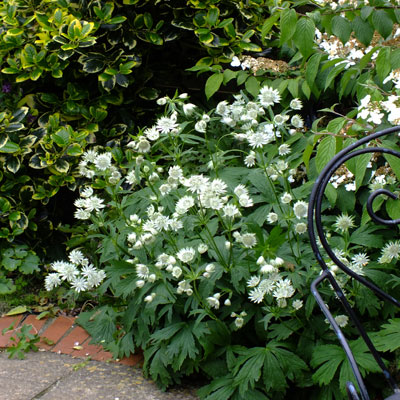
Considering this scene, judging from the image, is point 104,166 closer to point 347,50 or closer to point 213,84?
point 213,84

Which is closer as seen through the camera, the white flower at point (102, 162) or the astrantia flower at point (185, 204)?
the astrantia flower at point (185, 204)

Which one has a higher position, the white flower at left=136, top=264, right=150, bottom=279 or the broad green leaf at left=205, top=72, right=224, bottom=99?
the broad green leaf at left=205, top=72, right=224, bottom=99

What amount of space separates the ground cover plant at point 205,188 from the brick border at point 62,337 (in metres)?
0.13

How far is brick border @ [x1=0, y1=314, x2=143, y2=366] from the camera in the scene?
2.66 meters

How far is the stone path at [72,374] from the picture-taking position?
228cm

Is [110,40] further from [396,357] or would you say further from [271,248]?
[396,357]

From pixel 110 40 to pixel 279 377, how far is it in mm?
2351

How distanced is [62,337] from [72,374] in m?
0.44

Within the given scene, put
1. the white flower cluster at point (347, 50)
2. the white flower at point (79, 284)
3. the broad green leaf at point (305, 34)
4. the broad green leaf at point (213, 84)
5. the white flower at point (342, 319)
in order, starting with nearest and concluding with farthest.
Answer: the white flower at point (342, 319), the broad green leaf at point (305, 34), the white flower at point (79, 284), the white flower cluster at point (347, 50), the broad green leaf at point (213, 84)

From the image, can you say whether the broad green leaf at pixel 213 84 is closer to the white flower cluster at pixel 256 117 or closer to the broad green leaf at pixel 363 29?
the white flower cluster at pixel 256 117

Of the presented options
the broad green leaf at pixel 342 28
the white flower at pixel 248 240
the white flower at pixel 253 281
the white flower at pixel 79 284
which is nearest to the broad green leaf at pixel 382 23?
the broad green leaf at pixel 342 28

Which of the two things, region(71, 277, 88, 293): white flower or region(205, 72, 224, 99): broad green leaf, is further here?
region(205, 72, 224, 99): broad green leaf

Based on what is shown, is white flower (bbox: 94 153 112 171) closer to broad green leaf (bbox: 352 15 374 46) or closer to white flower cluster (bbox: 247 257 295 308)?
white flower cluster (bbox: 247 257 295 308)

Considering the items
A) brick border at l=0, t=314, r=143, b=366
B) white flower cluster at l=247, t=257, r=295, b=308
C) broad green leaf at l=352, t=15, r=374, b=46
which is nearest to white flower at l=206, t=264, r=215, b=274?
white flower cluster at l=247, t=257, r=295, b=308
